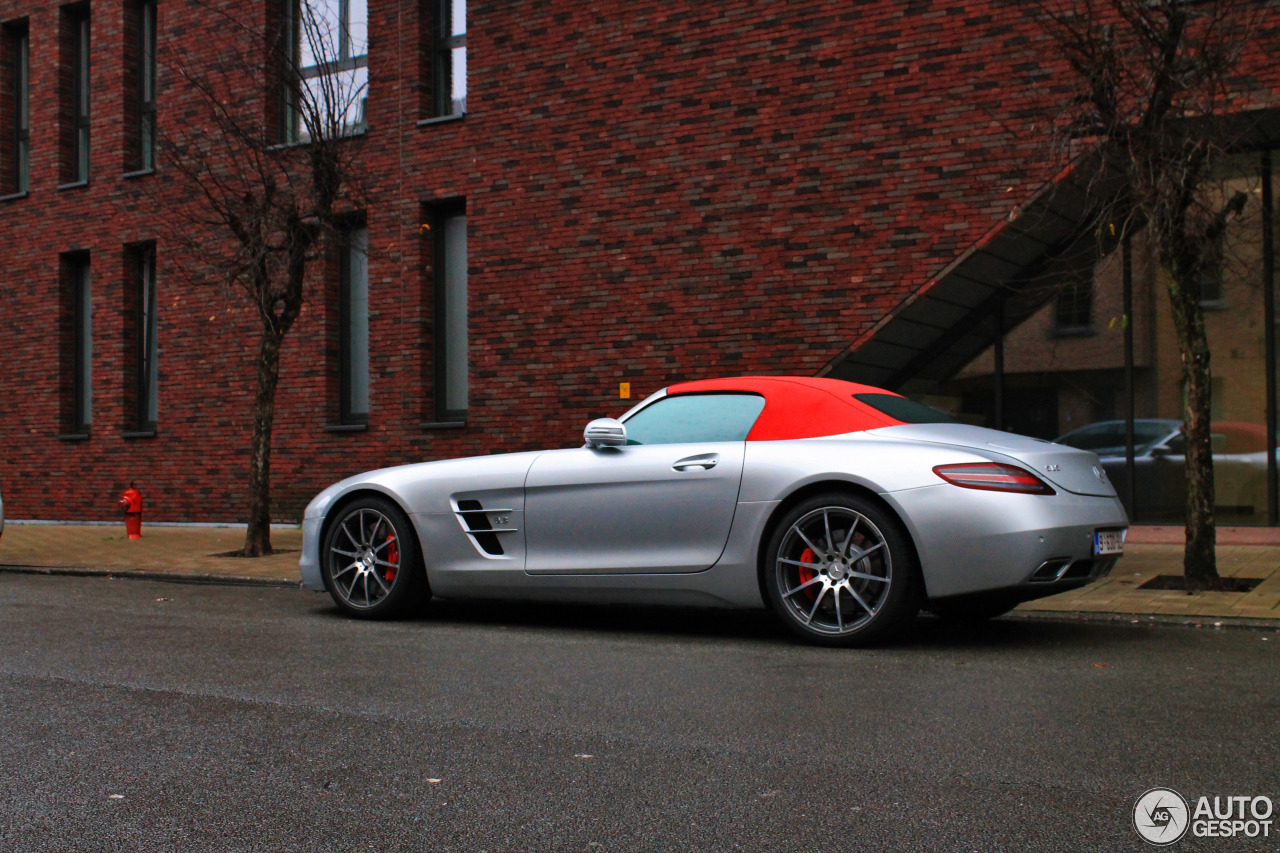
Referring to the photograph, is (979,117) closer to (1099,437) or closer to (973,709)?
(1099,437)

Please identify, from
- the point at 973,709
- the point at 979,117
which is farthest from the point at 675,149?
the point at 973,709

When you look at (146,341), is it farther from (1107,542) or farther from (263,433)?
(1107,542)

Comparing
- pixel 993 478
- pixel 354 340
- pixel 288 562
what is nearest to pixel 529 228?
pixel 354 340

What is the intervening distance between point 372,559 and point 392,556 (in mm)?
136

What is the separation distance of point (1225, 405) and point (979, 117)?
394 cm

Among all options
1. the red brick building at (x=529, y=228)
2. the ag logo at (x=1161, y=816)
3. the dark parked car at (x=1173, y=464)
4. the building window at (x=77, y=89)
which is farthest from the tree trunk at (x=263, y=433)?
the ag logo at (x=1161, y=816)

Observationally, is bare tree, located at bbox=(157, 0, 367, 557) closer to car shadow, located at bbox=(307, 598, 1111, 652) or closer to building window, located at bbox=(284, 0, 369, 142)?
building window, located at bbox=(284, 0, 369, 142)

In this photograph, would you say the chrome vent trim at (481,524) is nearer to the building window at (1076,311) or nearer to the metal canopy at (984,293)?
the metal canopy at (984,293)

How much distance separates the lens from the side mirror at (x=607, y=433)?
6.75 metres

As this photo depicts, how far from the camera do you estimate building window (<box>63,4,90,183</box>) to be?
1923 centimetres

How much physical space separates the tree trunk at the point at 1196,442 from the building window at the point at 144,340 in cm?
1445

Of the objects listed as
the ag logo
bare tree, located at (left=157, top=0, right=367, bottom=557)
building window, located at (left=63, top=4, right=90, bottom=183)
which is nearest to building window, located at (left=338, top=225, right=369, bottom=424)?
bare tree, located at (left=157, top=0, right=367, bottom=557)

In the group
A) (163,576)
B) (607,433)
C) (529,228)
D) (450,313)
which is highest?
(529,228)

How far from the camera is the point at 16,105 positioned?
2002 centimetres
